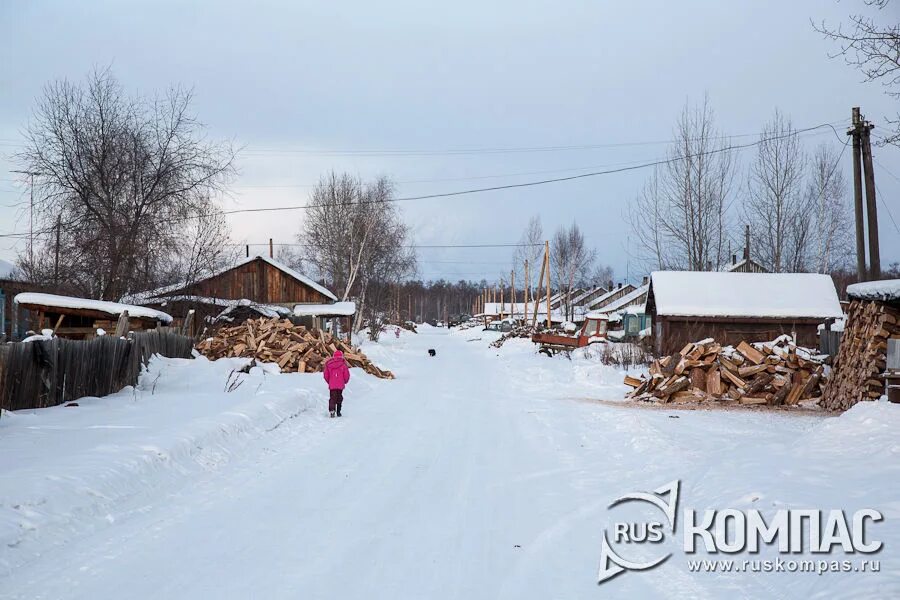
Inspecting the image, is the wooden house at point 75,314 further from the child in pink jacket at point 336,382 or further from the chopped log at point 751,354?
the chopped log at point 751,354

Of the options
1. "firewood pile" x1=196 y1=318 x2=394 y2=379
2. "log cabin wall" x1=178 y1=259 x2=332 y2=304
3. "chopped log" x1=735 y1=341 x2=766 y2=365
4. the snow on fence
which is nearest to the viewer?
the snow on fence

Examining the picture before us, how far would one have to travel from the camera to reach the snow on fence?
1095cm

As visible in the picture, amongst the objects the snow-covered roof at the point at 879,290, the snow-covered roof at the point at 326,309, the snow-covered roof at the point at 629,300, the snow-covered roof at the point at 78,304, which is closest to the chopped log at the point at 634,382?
the snow-covered roof at the point at 879,290

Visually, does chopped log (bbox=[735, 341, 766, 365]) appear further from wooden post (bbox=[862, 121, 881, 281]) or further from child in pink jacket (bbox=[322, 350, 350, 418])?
child in pink jacket (bbox=[322, 350, 350, 418])

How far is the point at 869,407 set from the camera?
31.5 feet

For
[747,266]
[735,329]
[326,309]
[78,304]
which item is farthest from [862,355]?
[747,266]

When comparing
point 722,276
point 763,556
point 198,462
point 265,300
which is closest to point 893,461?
point 763,556

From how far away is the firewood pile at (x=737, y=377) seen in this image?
17.7 meters

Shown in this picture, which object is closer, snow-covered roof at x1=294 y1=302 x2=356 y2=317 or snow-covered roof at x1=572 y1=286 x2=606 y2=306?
snow-covered roof at x1=294 y1=302 x2=356 y2=317

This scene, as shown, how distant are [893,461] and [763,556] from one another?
316cm

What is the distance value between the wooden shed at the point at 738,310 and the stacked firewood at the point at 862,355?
1277cm

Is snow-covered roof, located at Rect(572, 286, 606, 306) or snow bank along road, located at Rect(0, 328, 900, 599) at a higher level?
snow-covered roof, located at Rect(572, 286, 606, 306)

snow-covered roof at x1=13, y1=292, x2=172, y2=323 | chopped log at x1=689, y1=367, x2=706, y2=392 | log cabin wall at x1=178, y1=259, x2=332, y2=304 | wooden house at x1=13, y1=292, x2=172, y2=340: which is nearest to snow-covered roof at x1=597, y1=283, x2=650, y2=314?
log cabin wall at x1=178, y1=259, x2=332, y2=304

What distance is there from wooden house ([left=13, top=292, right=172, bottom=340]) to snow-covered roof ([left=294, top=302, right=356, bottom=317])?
22.9 m
